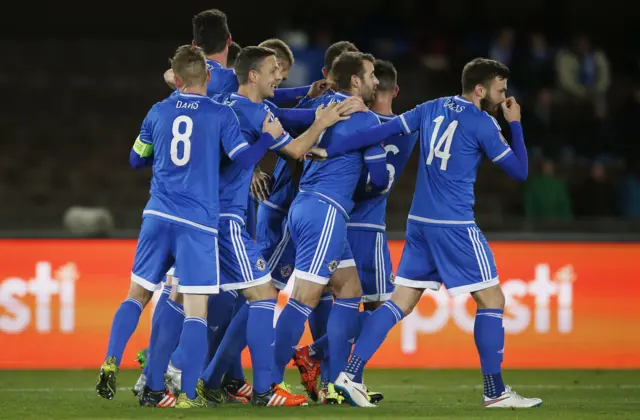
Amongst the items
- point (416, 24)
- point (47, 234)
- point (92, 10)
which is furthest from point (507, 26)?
point (47, 234)

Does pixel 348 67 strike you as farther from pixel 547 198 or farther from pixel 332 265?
pixel 547 198

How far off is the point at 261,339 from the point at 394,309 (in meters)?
0.94

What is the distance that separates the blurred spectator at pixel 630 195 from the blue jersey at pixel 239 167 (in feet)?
25.7

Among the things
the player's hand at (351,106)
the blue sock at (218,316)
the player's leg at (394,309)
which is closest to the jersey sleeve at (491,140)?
the player's leg at (394,309)

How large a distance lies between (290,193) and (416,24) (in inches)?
366

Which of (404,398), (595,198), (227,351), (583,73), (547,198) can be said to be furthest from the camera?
(583,73)

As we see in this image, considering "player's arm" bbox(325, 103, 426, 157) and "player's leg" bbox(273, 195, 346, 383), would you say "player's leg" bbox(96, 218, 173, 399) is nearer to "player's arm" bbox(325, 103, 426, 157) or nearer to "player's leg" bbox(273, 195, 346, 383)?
"player's leg" bbox(273, 195, 346, 383)

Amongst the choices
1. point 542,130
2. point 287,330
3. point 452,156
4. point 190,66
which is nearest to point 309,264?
point 287,330

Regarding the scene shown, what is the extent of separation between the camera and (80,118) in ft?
54.3

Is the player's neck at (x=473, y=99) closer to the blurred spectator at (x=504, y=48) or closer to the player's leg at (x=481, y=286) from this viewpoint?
the player's leg at (x=481, y=286)

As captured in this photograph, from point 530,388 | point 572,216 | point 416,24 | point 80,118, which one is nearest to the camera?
point 530,388

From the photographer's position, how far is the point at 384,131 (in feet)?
26.9

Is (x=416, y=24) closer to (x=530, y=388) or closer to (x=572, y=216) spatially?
(x=572, y=216)

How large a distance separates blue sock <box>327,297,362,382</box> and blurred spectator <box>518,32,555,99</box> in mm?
8474
